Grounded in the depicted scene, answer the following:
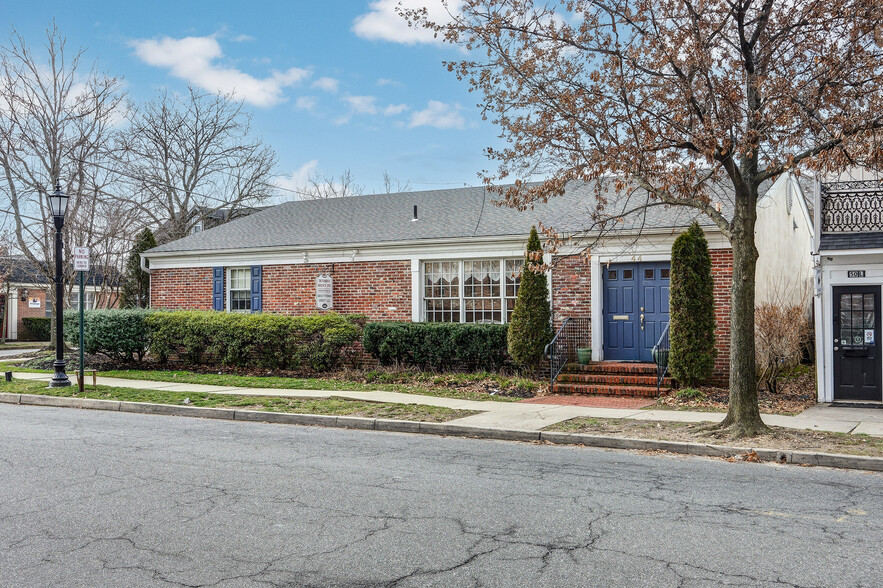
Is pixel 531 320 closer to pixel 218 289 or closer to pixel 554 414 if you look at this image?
pixel 554 414

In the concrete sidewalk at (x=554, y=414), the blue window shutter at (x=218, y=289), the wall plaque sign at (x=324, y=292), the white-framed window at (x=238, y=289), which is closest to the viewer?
the concrete sidewalk at (x=554, y=414)

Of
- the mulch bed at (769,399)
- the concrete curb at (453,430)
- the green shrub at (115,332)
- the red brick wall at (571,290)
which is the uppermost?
the red brick wall at (571,290)

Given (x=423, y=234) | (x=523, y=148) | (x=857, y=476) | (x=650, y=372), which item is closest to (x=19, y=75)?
(x=423, y=234)

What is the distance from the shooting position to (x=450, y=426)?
10.7 meters

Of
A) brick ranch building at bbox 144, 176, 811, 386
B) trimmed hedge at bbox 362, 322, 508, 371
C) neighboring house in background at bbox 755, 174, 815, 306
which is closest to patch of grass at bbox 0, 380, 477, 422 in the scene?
trimmed hedge at bbox 362, 322, 508, 371

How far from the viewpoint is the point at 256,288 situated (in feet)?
67.4

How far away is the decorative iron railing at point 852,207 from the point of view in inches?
527

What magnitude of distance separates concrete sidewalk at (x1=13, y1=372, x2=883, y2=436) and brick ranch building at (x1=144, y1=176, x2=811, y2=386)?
119 inches

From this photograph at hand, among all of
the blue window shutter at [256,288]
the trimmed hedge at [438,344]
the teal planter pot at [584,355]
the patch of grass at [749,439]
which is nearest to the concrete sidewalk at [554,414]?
the patch of grass at [749,439]

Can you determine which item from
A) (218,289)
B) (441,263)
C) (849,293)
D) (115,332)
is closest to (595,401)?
(849,293)

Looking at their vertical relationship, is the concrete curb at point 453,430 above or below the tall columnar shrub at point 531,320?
below

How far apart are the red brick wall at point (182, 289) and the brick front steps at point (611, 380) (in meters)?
11.4

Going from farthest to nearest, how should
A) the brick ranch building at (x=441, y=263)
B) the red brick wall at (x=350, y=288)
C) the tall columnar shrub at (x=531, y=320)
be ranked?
1. the red brick wall at (x=350, y=288)
2. the brick ranch building at (x=441, y=263)
3. the tall columnar shrub at (x=531, y=320)

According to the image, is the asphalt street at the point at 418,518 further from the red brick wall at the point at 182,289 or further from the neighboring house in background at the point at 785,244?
the red brick wall at the point at 182,289
